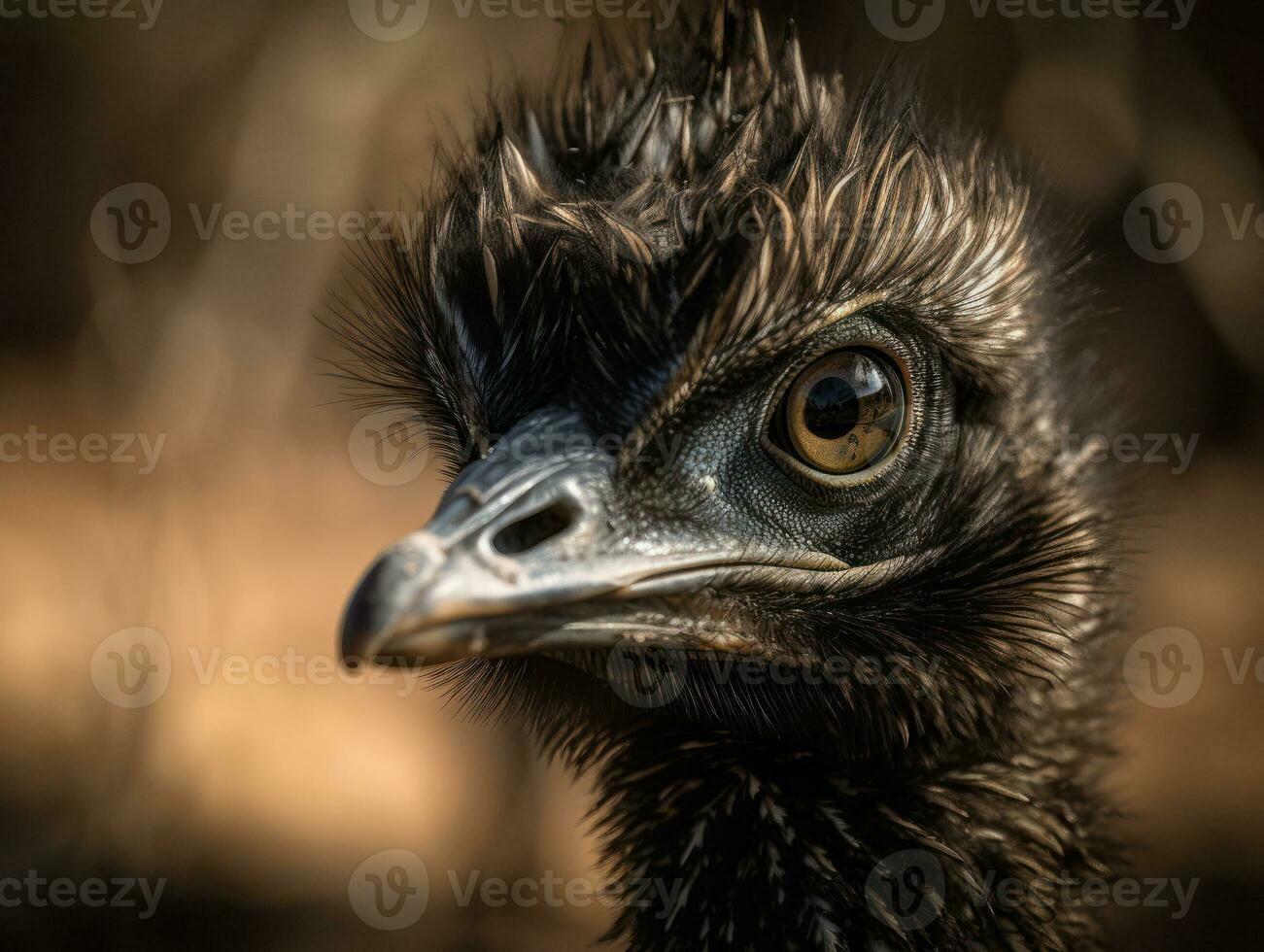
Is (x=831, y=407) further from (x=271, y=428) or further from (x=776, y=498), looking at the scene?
(x=271, y=428)

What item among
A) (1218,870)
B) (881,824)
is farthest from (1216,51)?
(881,824)

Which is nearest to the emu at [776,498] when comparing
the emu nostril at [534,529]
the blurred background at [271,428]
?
the emu nostril at [534,529]

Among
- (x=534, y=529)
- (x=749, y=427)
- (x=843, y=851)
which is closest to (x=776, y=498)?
(x=749, y=427)

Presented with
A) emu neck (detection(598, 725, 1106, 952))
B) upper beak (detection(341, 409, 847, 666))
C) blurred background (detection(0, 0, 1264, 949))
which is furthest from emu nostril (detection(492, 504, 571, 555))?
blurred background (detection(0, 0, 1264, 949))

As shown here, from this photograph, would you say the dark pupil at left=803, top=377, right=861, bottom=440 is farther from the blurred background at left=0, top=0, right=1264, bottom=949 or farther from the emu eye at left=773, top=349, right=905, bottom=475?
the blurred background at left=0, top=0, right=1264, bottom=949

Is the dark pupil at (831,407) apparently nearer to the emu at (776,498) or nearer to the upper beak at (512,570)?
the emu at (776,498)

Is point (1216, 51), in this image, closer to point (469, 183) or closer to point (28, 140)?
point (469, 183)
